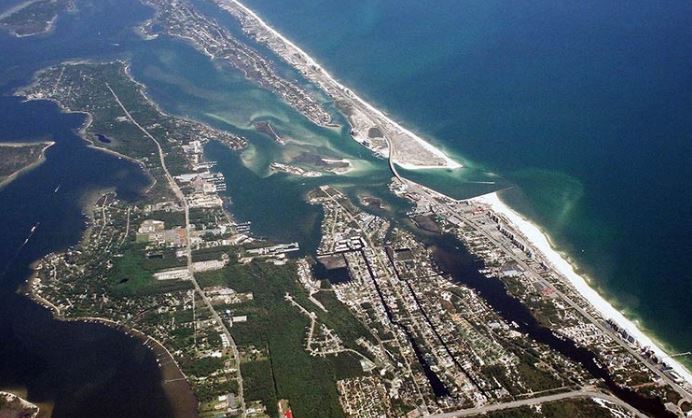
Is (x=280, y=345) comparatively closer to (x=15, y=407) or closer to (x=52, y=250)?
(x=15, y=407)

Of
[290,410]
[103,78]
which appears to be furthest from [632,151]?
[103,78]

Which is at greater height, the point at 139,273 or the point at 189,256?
the point at 189,256

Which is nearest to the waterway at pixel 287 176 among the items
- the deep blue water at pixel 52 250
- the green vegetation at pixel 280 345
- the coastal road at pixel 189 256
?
the deep blue water at pixel 52 250

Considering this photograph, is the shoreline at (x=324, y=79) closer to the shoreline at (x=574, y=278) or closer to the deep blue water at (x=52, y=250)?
the shoreline at (x=574, y=278)

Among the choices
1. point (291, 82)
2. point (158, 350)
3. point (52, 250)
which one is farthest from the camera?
point (291, 82)

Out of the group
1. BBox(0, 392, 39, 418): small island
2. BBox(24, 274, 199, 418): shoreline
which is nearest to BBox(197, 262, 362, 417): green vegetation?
BBox(24, 274, 199, 418): shoreline

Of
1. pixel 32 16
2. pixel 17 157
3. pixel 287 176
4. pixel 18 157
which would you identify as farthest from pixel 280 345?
pixel 32 16

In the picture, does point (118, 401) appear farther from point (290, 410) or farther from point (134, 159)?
point (134, 159)

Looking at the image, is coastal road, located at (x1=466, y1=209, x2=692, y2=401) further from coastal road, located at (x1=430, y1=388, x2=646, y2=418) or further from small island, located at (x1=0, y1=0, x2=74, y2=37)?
small island, located at (x1=0, y1=0, x2=74, y2=37)
